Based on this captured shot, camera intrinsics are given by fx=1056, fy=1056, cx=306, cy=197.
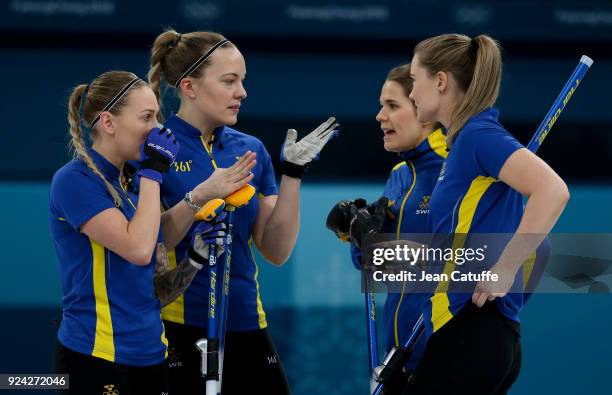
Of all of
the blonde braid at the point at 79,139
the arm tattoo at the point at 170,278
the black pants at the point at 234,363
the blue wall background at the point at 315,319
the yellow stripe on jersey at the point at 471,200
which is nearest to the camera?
the yellow stripe on jersey at the point at 471,200

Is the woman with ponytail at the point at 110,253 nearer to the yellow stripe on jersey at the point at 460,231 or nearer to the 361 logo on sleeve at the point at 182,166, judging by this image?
the 361 logo on sleeve at the point at 182,166

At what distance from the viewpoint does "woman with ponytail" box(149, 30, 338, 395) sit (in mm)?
3014

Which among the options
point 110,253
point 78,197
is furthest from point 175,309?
point 78,197

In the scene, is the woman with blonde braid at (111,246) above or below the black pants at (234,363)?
above

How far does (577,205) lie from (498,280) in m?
2.67

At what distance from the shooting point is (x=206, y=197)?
9.35ft

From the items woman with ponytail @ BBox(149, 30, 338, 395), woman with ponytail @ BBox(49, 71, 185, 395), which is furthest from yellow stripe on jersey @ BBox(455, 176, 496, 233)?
woman with ponytail @ BBox(49, 71, 185, 395)

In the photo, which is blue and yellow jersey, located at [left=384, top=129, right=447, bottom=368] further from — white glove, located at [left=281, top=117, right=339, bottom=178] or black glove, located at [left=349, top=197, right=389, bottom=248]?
white glove, located at [left=281, top=117, right=339, bottom=178]

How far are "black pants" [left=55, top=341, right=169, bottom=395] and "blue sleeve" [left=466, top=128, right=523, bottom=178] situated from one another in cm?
98

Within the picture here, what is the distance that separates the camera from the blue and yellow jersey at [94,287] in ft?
8.50

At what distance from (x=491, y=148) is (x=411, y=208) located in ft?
2.26

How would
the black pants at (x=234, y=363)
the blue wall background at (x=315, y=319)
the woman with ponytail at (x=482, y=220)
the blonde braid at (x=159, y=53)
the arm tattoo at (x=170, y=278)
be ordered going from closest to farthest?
the woman with ponytail at (x=482, y=220) → the arm tattoo at (x=170, y=278) → the black pants at (x=234, y=363) → the blonde braid at (x=159, y=53) → the blue wall background at (x=315, y=319)

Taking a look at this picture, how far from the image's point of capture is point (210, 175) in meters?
3.06

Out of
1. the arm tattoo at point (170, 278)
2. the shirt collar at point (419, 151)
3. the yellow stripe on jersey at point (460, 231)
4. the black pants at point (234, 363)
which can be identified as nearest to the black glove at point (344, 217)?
the shirt collar at point (419, 151)
